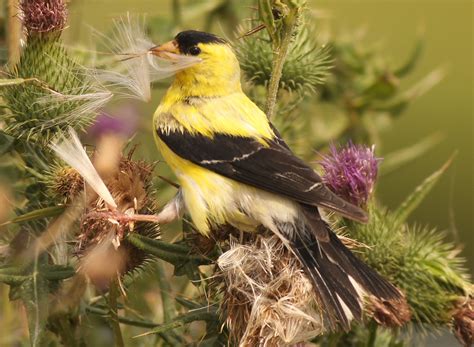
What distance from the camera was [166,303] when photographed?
2.61 m

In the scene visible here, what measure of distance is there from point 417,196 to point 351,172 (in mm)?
180

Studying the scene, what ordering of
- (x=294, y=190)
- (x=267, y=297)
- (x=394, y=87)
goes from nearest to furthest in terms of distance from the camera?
1. (x=267, y=297)
2. (x=294, y=190)
3. (x=394, y=87)

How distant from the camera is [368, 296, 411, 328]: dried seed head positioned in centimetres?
256

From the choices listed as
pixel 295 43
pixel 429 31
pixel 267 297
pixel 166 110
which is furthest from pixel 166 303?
pixel 429 31

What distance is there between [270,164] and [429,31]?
12.6 ft

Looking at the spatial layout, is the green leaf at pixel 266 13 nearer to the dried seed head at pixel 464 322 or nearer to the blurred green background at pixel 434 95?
the dried seed head at pixel 464 322

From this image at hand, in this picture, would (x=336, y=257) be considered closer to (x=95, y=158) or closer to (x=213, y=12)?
(x=95, y=158)

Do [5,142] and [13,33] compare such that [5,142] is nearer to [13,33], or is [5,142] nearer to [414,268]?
[13,33]

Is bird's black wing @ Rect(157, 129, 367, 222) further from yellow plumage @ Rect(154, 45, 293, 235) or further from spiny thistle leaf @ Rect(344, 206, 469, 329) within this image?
spiny thistle leaf @ Rect(344, 206, 469, 329)

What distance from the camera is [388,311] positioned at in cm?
256

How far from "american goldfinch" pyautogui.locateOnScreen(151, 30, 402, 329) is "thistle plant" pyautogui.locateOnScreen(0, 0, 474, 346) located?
1.9 inches

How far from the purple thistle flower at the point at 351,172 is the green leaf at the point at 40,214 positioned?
736mm

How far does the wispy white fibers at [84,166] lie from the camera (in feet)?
7.82

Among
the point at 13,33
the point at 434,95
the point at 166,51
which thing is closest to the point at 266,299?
the point at 166,51
